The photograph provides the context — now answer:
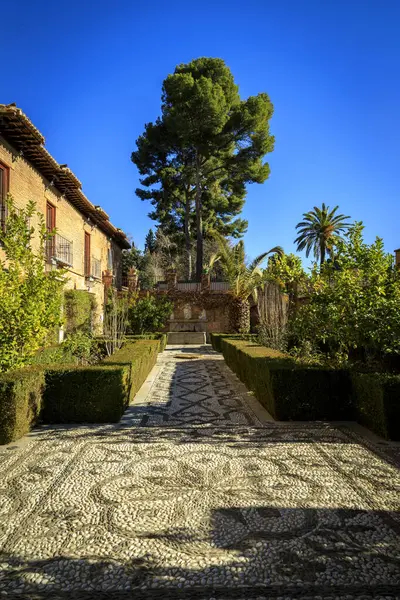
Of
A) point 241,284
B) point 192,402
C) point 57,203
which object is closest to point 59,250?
point 57,203

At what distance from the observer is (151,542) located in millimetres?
2305

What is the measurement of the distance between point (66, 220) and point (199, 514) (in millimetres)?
12432

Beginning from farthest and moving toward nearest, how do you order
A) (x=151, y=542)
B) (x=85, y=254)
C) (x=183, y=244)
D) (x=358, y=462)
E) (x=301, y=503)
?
1. (x=183, y=244)
2. (x=85, y=254)
3. (x=358, y=462)
4. (x=301, y=503)
5. (x=151, y=542)

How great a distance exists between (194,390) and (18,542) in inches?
196

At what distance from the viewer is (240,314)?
614 inches

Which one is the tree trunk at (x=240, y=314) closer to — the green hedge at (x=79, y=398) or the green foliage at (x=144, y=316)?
the green foliage at (x=144, y=316)

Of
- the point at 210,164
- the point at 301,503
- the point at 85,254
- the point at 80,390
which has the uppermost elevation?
the point at 210,164

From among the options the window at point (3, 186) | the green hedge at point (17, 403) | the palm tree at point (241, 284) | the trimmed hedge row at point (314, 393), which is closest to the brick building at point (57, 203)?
the window at point (3, 186)

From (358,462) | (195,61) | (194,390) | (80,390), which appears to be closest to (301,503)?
(358,462)

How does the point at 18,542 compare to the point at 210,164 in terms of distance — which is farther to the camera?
the point at 210,164

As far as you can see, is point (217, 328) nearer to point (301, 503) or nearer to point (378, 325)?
point (378, 325)

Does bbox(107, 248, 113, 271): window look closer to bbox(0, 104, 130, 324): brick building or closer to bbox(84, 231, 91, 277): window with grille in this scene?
bbox(0, 104, 130, 324): brick building

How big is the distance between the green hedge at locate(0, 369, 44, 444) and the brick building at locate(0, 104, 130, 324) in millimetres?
2304

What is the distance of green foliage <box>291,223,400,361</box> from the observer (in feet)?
15.8
